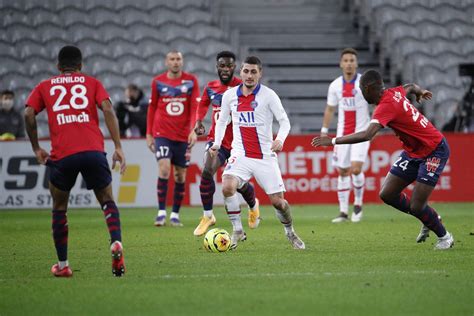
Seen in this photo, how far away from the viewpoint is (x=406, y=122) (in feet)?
34.7

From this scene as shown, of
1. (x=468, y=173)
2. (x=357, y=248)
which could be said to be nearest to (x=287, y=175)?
(x=468, y=173)

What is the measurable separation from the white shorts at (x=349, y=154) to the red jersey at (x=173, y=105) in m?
2.51

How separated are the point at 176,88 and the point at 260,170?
4517mm

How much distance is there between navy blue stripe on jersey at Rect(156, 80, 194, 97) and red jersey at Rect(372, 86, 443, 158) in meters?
4.82

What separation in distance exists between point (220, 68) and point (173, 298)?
6043 mm

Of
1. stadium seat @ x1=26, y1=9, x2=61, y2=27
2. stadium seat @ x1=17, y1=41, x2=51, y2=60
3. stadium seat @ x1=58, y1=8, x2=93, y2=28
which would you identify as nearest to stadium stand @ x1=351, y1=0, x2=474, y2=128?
stadium seat @ x1=58, y1=8, x2=93, y2=28

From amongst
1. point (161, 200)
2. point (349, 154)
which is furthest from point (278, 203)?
→ point (349, 154)

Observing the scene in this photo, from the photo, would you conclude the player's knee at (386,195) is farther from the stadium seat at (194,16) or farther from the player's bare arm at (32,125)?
the stadium seat at (194,16)

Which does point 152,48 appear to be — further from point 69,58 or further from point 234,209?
point 69,58

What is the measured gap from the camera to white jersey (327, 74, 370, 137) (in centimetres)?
1575

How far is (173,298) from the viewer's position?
733cm

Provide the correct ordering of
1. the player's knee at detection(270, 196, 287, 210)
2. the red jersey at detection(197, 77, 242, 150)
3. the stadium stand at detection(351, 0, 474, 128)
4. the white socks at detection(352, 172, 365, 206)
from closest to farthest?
the player's knee at detection(270, 196, 287, 210) → the red jersey at detection(197, 77, 242, 150) → the white socks at detection(352, 172, 365, 206) → the stadium stand at detection(351, 0, 474, 128)

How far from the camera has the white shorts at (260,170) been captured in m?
10.8

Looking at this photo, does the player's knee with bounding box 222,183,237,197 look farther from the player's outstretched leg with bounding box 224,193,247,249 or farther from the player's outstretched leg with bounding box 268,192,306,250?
the player's outstretched leg with bounding box 268,192,306,250
